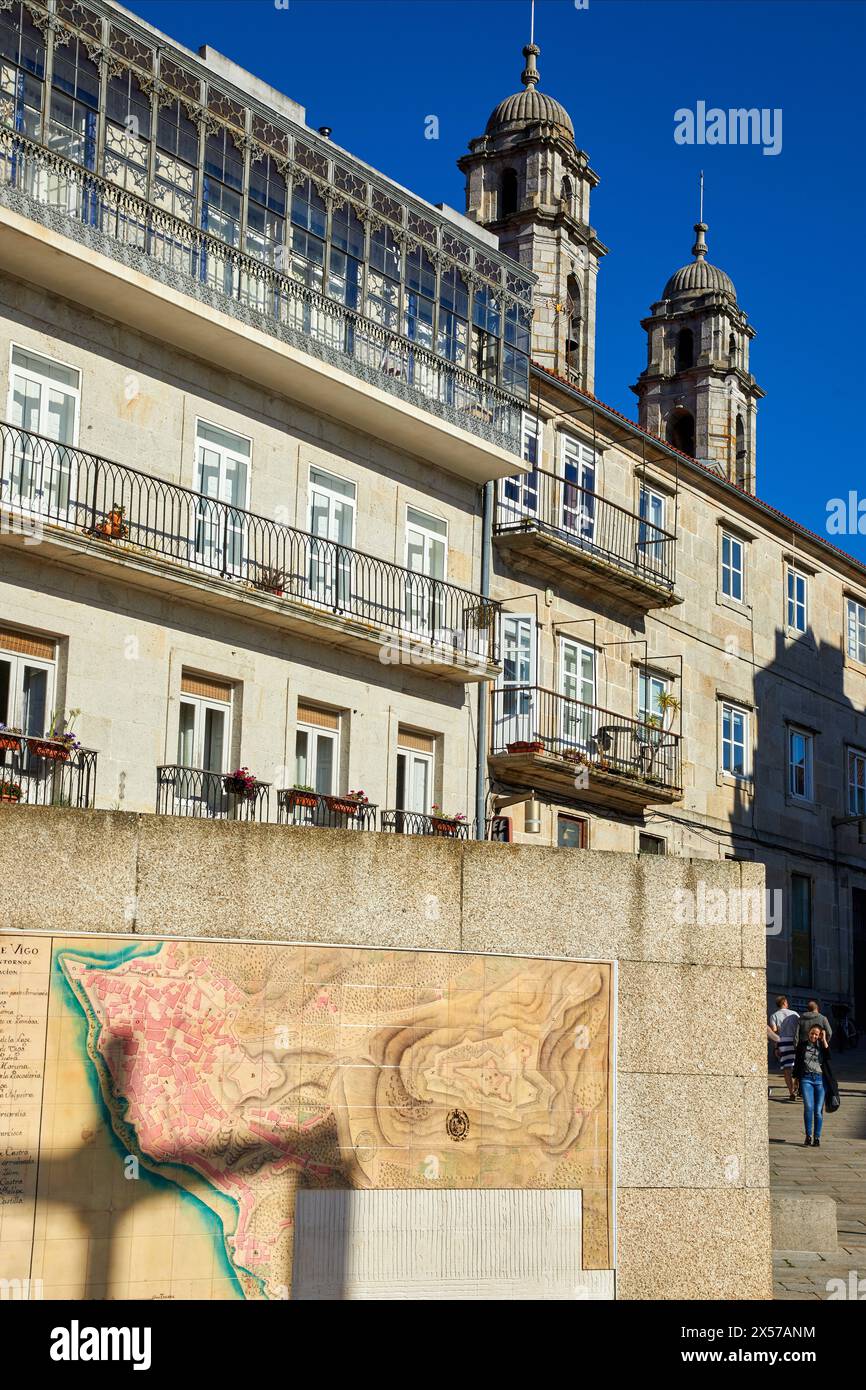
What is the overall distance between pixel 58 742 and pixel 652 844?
15.0 metres

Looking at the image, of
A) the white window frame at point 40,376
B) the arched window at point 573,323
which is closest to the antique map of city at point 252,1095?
the white window frame at point 40,376

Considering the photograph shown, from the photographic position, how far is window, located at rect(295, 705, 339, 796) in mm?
24859

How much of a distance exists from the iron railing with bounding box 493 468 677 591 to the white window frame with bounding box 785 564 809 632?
531cm

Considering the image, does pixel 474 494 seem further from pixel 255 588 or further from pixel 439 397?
pixel 255 588

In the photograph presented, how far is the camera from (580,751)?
99.5ft

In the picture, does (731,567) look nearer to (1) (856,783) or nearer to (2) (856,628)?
(2) (856,628)

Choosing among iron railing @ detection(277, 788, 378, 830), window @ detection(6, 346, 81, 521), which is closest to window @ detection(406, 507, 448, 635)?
iron railing @ detection(277, 788, 378, 830)

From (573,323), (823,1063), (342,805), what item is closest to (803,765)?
(573,323)

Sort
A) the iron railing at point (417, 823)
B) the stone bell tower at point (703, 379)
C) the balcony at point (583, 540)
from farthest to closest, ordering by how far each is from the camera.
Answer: the stone bell tower at point (703, 379), the balcony at point (583, 540), the iron railing at point (417, 823)

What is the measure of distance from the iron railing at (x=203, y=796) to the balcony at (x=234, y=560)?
7.53 feet

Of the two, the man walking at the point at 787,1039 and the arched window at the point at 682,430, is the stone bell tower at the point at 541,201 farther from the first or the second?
the man walking at the point at 787,1039

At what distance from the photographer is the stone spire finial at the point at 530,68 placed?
162 ft

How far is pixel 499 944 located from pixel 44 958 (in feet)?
12.0

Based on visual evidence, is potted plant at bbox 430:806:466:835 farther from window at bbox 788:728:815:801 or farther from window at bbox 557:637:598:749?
window at bbox 788:728:815:801
